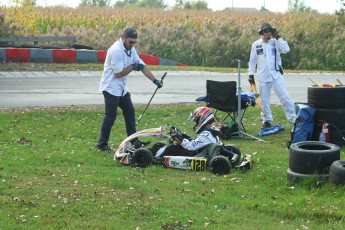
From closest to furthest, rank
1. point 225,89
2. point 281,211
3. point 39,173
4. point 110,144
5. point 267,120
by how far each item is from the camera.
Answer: point 281,211 → point 39,173 → point 110,144 → point 225,89 → point 267,120

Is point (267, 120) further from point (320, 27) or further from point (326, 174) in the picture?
point (320, 27)

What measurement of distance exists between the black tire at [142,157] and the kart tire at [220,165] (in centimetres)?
96

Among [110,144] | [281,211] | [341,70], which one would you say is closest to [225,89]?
[110,144]

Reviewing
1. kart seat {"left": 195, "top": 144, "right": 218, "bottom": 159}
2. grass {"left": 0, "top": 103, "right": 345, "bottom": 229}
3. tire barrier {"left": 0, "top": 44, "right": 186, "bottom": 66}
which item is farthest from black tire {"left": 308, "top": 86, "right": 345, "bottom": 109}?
tire barrier {"left": 0, "top": 44, "right": 186, "bottom": 66}

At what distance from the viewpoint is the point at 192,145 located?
10281mm

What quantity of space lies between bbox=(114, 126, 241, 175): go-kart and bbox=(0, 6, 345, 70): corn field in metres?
20.6

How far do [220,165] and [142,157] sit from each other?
3.90 ft

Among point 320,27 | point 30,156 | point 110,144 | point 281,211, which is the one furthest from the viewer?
point 320,27

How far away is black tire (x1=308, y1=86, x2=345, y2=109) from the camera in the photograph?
11.9 meters

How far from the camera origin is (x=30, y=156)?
10.8 m

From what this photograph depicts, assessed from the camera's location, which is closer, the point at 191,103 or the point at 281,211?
the point at 281,211

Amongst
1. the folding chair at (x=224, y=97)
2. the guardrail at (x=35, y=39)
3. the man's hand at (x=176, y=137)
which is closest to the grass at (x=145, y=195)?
the man's hand at (x=176, y=137)

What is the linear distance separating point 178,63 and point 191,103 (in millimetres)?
12784

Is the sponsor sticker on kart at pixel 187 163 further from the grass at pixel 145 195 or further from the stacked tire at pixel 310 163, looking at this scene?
the stacked tire at pixel 310 163
